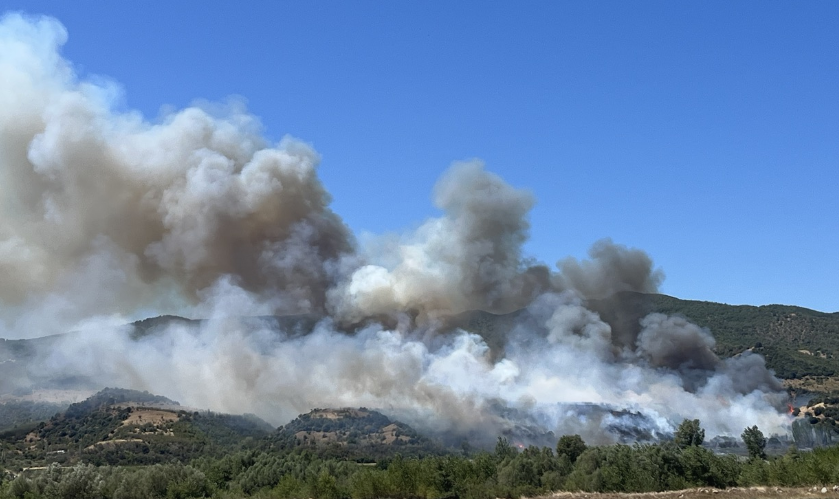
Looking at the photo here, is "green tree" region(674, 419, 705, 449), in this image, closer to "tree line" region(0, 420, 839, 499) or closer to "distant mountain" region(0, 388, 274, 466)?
"tree line" region(0, 420, 839, 499)

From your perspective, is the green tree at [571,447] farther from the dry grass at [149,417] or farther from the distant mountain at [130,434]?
the dry grass at [149,417]

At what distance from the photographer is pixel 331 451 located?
5930 inches

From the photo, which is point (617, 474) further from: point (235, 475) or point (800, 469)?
point (235, 475)

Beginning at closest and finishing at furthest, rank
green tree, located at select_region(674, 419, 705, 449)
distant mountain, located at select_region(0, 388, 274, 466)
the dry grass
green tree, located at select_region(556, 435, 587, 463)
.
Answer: green tree, located at select_region(556, 435, 587, 463) < green tree, located at select_region(674, 419, 705, 449) < distant mountain, located at select_region(0, 388, 274, 466) < the dry grass

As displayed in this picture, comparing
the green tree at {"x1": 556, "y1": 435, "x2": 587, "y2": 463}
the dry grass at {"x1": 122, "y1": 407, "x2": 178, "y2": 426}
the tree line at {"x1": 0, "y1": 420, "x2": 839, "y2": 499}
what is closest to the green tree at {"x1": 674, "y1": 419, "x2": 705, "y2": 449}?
the green tree at {"x1": 556, "y1": 435, "x2": 587, "y2": 463}

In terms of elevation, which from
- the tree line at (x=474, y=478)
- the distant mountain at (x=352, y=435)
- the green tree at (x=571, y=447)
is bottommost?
the tree line at (x=474, y=478)

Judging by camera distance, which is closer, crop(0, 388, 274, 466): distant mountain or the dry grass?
crop(0, 388, 274, 466): distant mountain

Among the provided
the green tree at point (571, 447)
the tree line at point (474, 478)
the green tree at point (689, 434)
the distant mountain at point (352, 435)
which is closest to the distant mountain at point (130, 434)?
the distant mountain at point (352, 435)

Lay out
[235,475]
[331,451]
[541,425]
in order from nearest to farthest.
→ [235,475], [331,451], [541,425]

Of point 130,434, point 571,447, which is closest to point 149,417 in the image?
point 130,434

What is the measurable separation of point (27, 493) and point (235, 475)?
113 feet

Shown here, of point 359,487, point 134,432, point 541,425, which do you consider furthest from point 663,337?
point 134,432

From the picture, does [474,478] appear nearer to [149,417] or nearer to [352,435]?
[352,435]

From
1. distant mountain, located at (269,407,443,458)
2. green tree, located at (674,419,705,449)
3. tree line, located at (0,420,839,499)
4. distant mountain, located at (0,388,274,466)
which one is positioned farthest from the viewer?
distant mountain, located at (269,407,443,458)
